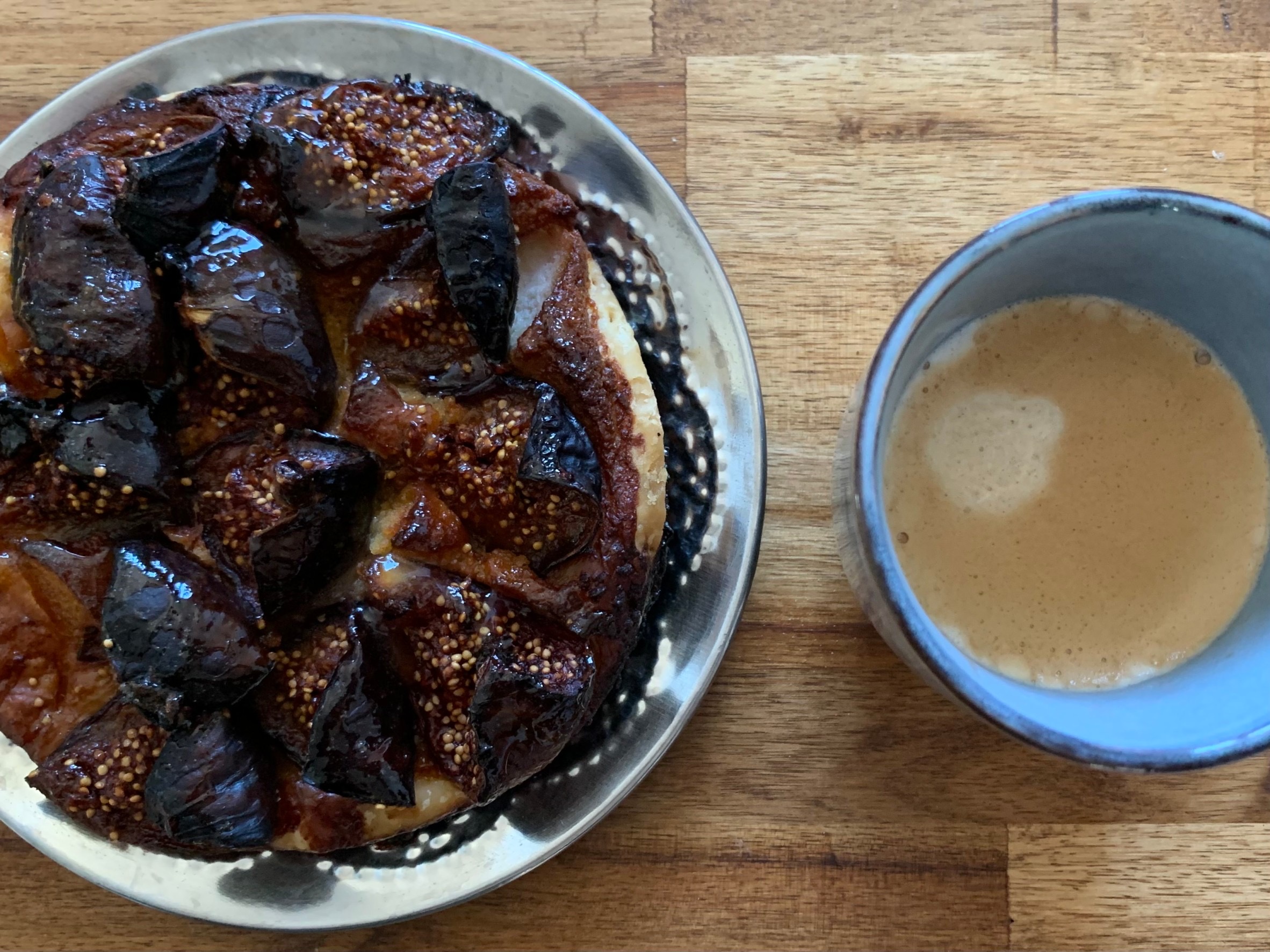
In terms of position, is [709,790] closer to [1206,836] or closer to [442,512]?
[442,512]

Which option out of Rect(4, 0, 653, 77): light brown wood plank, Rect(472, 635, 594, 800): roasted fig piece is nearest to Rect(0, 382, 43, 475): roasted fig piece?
Rect(472, 635, 594, 800): roasted fig piece

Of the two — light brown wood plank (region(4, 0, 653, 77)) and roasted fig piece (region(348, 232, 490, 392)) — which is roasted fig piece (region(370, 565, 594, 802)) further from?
light brown wood plank (region(4, 0, 653, 77))

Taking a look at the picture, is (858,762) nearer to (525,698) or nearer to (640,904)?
(640,904)

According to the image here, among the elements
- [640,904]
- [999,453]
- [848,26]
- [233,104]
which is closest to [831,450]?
[999,453]

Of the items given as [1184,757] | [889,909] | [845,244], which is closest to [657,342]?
[845,244]

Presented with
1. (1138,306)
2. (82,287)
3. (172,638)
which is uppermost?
(82,287)

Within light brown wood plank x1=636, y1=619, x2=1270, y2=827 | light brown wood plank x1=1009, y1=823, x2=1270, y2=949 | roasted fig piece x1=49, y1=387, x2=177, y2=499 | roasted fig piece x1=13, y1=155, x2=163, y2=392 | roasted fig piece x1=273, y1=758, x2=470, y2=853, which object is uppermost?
roasted fig piece x1=13, y1=155, x2=163, y2=392
